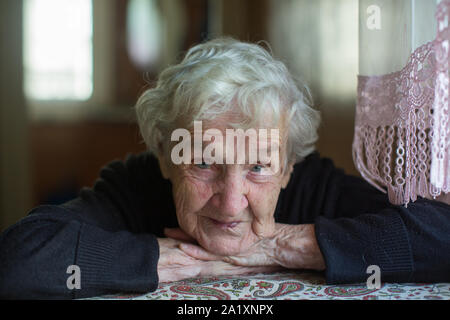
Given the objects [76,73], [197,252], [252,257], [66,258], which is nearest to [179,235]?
[197,252]

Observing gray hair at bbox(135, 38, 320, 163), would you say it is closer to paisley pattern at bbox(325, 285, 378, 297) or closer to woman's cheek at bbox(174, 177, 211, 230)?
woman's cheek at bbox(174, 177, 211, 230)

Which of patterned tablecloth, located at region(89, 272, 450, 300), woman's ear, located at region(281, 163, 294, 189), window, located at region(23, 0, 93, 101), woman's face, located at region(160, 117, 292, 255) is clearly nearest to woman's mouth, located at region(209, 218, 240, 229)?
woman's face, located at region(160, 117, 292, 255)

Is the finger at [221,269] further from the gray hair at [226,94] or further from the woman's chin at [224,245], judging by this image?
the gray hair at [226,94]

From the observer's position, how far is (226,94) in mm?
1095

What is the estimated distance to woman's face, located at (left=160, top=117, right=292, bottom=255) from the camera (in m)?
1.08

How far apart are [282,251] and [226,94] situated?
42cm

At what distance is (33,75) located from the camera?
416 cm

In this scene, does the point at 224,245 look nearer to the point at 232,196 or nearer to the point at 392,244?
the point at 232,196

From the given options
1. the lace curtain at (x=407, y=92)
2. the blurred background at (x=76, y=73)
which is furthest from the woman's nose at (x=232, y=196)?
the blurred background at (x=76, y=73)

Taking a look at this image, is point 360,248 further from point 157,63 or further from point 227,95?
point 157,63

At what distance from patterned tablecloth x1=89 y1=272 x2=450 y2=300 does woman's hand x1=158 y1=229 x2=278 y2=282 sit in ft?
0.08

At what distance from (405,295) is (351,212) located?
360 millimetres
